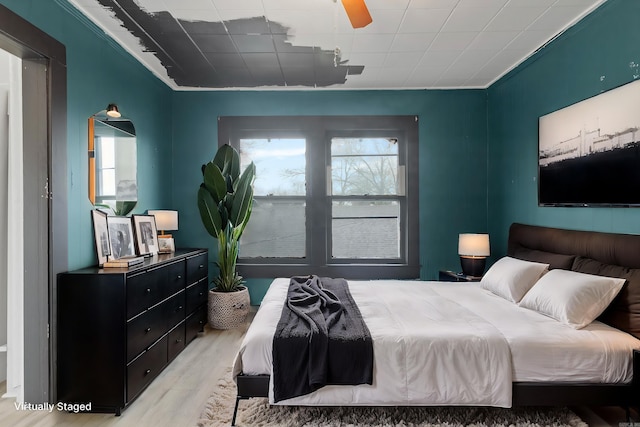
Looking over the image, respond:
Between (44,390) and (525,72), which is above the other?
(525,72)

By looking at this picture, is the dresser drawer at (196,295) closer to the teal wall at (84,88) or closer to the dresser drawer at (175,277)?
the dresser drawer at (175,277)

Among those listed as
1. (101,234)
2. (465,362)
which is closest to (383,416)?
(465,362)

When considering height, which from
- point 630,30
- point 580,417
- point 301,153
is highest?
point 630,30

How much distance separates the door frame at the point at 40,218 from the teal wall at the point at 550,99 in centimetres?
370

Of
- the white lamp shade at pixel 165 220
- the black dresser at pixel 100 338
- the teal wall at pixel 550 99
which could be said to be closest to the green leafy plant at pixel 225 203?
the white lamp shade at pixel 165 220

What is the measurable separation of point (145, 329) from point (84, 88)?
1813mm

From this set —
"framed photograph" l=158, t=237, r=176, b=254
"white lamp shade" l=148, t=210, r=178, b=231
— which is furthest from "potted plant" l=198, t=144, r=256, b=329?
"framed photograph" l=158, t=237, r=176, b=254

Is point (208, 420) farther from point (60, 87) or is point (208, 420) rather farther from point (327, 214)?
point (327, 214)

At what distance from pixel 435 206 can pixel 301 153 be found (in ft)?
5.69

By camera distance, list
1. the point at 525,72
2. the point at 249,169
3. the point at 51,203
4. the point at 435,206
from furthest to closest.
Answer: the point at 435,206
the point at 249,169
the point at 525,72
the point at 51,203

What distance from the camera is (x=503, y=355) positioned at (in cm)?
208

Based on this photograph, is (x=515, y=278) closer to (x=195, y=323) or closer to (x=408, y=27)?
(x=408, y=27)

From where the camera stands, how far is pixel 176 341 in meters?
3.29

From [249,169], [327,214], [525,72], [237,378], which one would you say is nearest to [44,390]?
[237,378]
